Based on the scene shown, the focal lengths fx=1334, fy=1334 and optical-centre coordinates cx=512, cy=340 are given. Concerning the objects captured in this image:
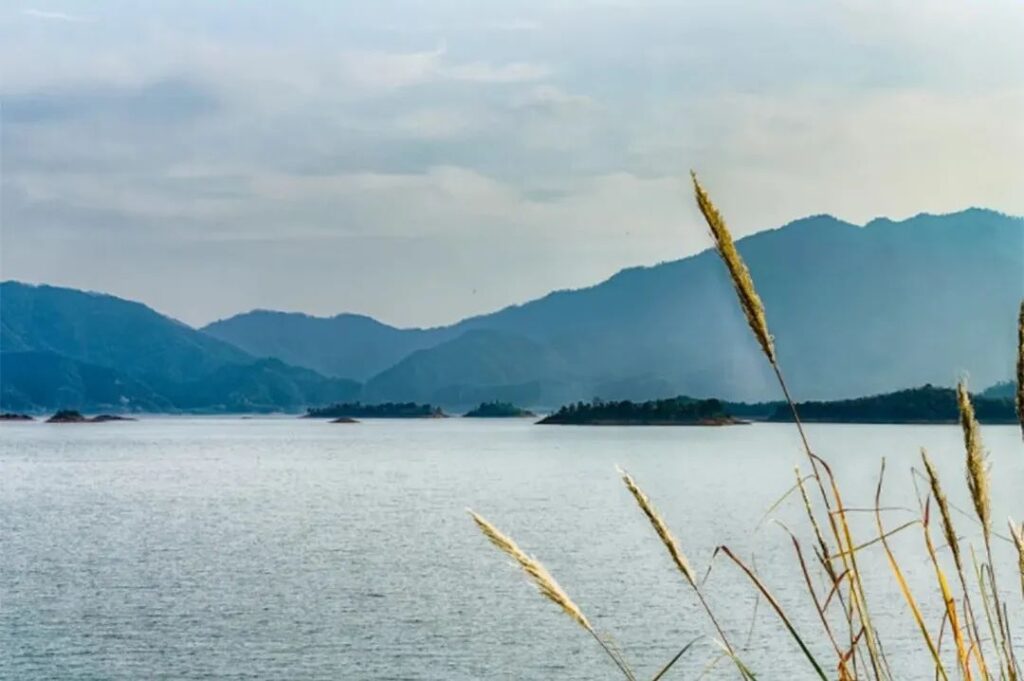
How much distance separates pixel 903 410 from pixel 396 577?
119 meters

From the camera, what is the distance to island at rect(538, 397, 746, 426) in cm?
15862

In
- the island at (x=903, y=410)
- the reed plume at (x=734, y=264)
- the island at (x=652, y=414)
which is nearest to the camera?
the reed plume at (x=734, y=264)

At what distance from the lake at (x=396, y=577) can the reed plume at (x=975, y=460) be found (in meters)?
3.31

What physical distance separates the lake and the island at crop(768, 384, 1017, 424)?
5998 centimetres

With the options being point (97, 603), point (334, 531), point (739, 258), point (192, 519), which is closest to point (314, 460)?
point (192, 519)

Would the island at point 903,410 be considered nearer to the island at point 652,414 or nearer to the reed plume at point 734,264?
the island at point 652,414

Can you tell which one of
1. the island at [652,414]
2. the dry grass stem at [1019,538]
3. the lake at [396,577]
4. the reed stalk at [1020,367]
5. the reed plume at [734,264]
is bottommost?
the lake at [396,577]

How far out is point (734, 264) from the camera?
6.73 feet

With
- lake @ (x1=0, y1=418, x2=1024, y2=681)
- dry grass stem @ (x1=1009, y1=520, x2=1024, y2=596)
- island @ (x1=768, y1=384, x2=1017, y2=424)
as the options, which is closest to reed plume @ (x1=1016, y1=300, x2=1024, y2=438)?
dry grass stem @ (x1=1009, y1=520, x2=1024, y2=596)

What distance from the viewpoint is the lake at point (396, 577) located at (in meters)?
19.1

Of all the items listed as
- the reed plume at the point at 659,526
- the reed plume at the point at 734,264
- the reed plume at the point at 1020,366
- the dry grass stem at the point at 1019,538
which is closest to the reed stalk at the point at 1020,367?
the reed plume at the point at 1020,366

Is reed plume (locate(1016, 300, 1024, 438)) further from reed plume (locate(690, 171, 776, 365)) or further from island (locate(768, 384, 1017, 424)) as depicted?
island (locate(768, 384, 1017, 424))

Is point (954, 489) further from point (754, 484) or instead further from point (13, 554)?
point (13, 554)

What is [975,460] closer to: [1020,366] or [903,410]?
[1020,366]
